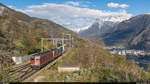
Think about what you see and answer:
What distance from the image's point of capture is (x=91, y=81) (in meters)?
14.9

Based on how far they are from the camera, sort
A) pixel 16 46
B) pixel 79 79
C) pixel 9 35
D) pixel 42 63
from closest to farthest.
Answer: pixel 79 79 → pixel 42 63 → pixel 16 46 → pixel 9 35

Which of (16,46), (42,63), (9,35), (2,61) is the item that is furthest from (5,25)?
(2,61)

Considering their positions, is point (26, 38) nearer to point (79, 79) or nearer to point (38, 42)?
point (38, 42)

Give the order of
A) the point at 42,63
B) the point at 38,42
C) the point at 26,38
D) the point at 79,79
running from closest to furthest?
the point at 79,79 → the point at 42,63 → the point at 26,38 → the point at 38,42

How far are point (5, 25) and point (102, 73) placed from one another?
48519 mm

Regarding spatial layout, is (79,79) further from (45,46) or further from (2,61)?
(45,46)

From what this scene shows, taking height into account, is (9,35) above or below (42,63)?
above

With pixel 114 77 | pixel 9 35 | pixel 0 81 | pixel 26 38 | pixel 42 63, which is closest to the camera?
pixel 0 81

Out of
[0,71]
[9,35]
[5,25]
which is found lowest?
[0,71]

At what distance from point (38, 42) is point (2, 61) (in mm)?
55814

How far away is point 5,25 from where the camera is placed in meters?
55.8

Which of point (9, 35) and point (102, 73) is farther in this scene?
point (9, 35)

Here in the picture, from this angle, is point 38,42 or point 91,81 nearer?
point 91,81

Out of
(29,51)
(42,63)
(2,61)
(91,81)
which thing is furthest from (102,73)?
(29,51)
